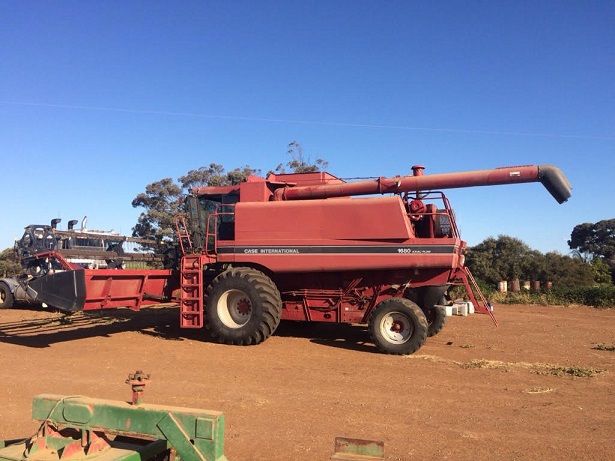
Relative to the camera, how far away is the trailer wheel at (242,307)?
406 inches

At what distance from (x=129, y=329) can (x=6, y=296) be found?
24.3 feet

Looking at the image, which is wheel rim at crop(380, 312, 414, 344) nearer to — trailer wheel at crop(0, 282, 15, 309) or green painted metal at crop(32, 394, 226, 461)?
green painted metal at crop(32, 394, 226, 461)

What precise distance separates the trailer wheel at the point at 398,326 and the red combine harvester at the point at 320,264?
18mm

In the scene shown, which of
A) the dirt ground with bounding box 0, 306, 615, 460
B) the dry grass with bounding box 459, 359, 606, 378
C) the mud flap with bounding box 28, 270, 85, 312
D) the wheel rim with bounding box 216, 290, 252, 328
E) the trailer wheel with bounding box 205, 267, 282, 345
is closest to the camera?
the dirt ground with bounding box 0, 306, 615, 460

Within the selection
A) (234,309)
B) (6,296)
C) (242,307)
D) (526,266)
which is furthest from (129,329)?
(526,266)

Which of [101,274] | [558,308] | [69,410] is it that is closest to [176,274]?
[101,274]

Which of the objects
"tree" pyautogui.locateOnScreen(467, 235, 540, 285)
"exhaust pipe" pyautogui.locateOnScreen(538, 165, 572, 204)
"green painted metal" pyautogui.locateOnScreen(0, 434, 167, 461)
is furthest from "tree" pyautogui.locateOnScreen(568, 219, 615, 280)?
"green painted metal" pyautogui.locateOnScreen(0, 434, 167, 461)

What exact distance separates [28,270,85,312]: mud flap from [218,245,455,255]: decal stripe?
277cm

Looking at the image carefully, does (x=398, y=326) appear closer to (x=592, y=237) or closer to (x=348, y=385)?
(x=348, y=385)

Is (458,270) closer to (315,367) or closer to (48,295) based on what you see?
(315,367)

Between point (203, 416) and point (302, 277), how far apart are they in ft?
25.4

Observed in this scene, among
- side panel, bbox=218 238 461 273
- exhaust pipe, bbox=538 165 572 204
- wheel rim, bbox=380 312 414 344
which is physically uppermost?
exhaust pipe, bbox=538 165 572 204

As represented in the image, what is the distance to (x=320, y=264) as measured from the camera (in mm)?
10211

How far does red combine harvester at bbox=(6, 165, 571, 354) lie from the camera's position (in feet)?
31.8
